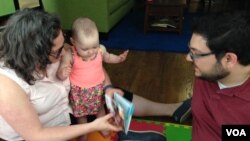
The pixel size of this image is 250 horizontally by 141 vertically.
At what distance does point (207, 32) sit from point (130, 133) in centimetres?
96

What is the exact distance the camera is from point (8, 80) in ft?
4.12

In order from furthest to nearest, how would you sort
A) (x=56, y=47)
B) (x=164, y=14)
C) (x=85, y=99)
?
(x=164, y=14), (x=85, y=99), (x=56, y=47)

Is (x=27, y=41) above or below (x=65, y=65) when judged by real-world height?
above

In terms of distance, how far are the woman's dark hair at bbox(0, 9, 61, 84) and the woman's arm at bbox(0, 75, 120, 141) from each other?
0.08m

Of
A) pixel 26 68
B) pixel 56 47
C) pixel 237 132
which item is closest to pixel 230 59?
pixel 237 132

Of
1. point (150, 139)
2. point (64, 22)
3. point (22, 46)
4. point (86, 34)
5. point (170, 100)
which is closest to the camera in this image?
point (22, 46)

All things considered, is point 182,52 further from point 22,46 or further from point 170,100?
point 22,46

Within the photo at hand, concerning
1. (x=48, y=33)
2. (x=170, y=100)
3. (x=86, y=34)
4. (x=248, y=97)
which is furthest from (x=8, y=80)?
(x=170, y=100)

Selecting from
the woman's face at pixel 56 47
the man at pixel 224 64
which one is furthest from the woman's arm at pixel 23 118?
the man at pixel 224 64

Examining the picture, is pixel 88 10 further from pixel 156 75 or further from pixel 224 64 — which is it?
pixel 224 64

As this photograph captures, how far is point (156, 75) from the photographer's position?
10.2 ft

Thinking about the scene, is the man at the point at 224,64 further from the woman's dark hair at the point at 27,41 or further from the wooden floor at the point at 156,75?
the wooden floor at the point at 156,75

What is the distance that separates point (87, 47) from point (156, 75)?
149cm

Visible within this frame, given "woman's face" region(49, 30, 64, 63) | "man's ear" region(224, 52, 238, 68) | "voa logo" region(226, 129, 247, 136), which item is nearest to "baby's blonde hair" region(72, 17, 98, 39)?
"woman's face" region(49, 30, 64, 63)
